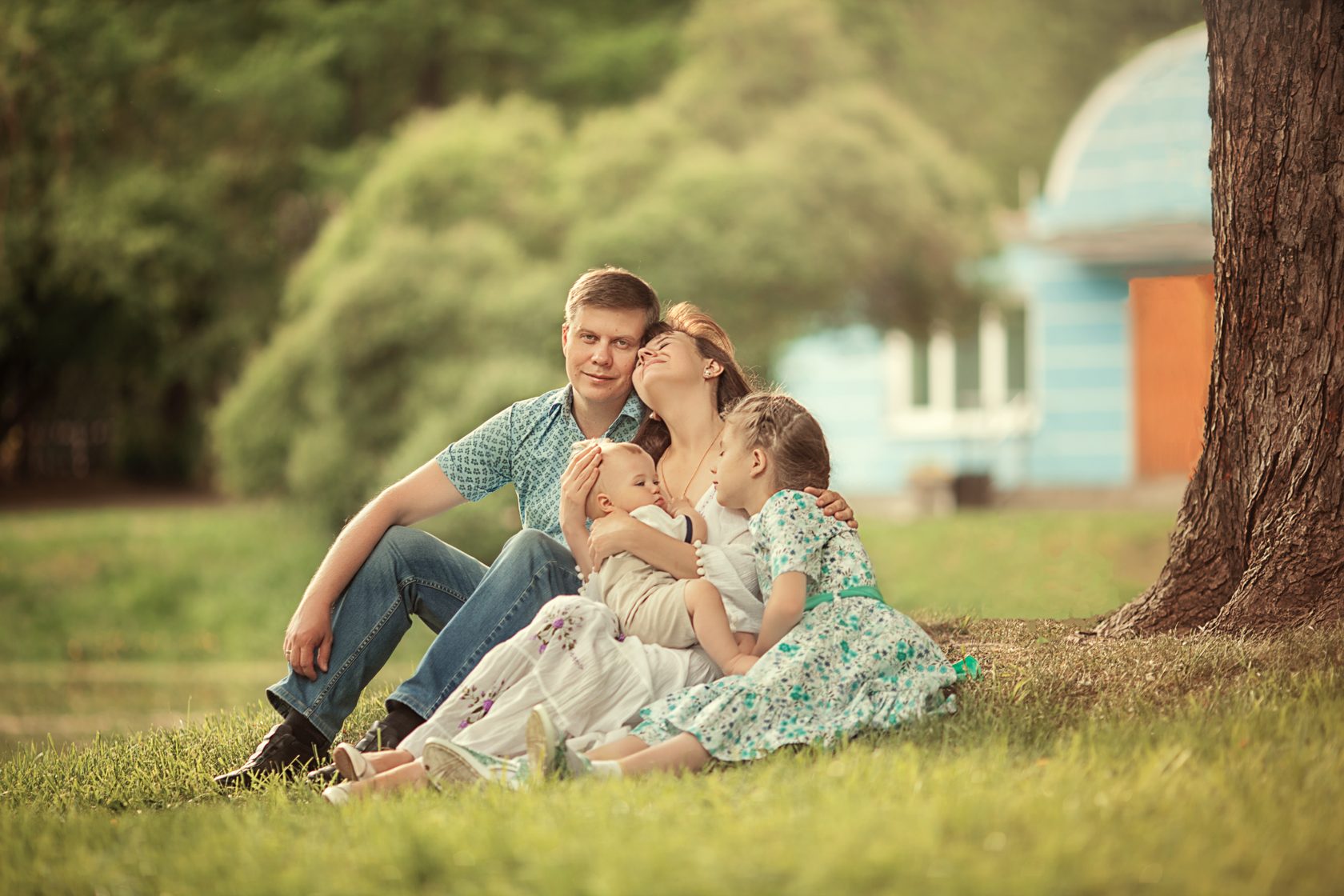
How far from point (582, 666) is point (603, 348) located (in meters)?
1.07

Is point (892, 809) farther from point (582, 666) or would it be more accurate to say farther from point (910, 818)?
point (582, 666)

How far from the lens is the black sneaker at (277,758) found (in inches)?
158

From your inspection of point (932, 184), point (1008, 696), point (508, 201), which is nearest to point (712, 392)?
point (1008, 696)

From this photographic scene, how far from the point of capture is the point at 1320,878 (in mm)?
2404

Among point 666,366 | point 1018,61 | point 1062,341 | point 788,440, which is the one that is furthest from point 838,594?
point 1018,61

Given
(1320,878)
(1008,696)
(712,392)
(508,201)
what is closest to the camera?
(1320,878)

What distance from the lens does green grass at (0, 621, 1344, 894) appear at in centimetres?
244

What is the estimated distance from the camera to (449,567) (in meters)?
4.19

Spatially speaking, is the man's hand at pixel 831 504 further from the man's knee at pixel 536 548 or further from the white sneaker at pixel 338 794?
the white sneaker at pixel 338 794

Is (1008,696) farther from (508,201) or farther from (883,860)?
(508,201)

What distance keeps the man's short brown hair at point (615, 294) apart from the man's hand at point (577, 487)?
Result: 0.54 meters

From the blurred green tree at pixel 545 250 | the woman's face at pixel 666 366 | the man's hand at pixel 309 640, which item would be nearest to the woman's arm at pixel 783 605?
the woman's face at pixel 666 366

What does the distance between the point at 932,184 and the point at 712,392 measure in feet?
36.2

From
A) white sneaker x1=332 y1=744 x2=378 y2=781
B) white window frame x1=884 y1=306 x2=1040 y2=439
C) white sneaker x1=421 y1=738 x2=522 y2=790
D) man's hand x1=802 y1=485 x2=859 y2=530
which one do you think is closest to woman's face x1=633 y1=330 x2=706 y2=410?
man's hand x1=802 y1=485 x2=859 y2=530
